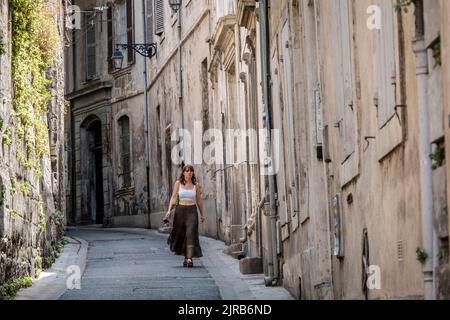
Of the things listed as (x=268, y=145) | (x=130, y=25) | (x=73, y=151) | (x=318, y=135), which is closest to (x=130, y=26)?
(x=130, y=25)

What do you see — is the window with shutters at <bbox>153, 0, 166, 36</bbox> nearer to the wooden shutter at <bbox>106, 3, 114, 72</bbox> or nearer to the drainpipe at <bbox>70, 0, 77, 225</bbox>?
the wooden shutter at <bbox>106, 3, 114, 72</bbox>

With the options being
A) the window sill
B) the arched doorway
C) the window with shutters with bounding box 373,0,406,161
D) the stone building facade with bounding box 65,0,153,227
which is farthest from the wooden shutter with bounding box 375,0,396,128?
the arched doorway

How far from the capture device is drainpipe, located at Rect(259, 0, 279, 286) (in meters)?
14.9

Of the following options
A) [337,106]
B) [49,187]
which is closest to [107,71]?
[49,187]

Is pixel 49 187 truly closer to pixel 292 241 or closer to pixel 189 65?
pixel 292 241

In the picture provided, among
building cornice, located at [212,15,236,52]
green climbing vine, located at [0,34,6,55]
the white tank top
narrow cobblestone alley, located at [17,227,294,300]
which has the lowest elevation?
narrow cobblestone alley, located at [17,227,294,300]

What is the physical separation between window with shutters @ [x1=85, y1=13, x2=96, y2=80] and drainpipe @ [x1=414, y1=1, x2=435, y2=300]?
1247 inches

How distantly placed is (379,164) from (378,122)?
0.88 feet

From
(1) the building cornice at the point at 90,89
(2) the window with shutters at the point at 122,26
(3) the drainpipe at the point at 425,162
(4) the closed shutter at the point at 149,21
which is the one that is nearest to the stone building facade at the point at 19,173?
(3) the drainpipe at the point at 425,162

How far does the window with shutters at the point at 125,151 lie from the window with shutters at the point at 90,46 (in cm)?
249

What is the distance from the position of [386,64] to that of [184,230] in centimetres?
1108

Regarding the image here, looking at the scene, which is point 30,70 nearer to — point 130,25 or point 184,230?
point 184,230
